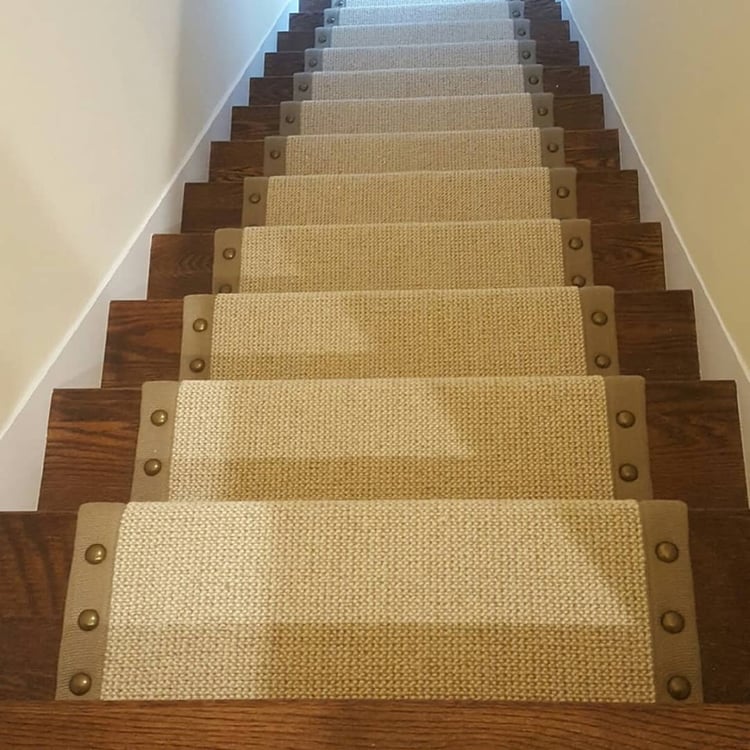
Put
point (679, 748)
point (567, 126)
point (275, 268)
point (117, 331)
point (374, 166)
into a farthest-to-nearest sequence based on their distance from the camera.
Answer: point (567, 126)
point (374, 166)
point (275, 268)
point (117, 331)
point (679, 748)

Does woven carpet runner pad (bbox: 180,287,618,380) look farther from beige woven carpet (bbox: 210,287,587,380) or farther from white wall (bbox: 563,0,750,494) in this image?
white wall (bbox: 563,0,750,494)

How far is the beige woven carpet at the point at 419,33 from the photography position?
100.0 inches

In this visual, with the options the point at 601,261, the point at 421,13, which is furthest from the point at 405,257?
the point at 421,13

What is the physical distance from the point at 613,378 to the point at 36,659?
0.79m

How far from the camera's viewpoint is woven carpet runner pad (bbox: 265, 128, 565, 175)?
179 centimetres

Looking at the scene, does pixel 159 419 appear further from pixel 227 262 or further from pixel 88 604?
pixel 227 262

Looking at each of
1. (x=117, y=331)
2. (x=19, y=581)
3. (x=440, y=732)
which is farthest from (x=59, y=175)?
(x=440, y=732)

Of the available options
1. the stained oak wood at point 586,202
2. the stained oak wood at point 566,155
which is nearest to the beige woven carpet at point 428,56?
the stained oak wood at point 566,155

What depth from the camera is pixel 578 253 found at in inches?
55.4

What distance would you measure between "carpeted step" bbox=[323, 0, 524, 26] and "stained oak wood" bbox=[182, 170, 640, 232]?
4.28 ft

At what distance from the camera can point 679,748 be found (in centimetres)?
56

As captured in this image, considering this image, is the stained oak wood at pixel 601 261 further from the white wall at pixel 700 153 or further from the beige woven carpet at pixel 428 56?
the beige woven carpet at pixel 428 56

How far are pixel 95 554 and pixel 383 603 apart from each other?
1.09ft

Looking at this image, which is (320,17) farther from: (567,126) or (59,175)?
(59,175)
